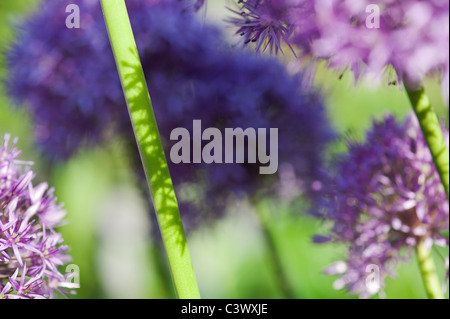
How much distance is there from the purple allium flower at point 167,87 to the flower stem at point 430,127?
0.44 metres

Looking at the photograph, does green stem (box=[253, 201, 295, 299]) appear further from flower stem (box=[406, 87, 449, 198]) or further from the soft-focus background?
flower stem (box=[406, 87, 449, 198])

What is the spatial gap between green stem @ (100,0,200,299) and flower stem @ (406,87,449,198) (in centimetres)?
20

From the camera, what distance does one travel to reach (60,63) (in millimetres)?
857

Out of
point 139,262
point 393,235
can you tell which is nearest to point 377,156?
point 393,235

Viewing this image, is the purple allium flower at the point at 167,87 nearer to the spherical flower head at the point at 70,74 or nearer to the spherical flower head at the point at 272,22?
the spherical flower head at the point at 70,74

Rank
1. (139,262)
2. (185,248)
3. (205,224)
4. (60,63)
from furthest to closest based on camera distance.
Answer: (139,262) < (205,224) < (60,63) < (185,248)

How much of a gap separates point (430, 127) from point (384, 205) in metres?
0.20

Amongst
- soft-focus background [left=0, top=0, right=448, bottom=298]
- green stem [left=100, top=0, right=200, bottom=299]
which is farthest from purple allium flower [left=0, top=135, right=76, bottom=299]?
soft-focus background [left=0, top=0, right=448, bottom=298]

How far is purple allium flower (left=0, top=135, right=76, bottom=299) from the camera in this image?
477mm

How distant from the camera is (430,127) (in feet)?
1.49

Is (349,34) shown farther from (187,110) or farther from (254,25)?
(187,110)

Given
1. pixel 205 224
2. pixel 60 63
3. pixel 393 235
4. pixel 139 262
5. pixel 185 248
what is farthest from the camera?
pixel 139 262
